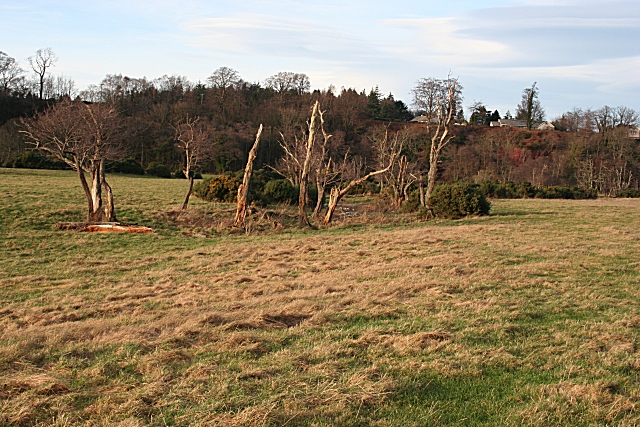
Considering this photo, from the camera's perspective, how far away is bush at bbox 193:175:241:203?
25797mm

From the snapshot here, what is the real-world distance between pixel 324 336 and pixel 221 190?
21098mm

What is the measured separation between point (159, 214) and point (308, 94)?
61.4 meters

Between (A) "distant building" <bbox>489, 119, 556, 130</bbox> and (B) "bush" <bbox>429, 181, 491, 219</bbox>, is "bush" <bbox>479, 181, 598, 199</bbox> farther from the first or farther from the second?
(A) "distant building" <bbox>489, 119, 556, 130</bbox>

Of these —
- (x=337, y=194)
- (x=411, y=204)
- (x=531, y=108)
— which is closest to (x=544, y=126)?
(x=531, y=108)

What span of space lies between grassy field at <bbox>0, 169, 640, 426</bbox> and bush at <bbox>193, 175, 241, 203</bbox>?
12.5 metres

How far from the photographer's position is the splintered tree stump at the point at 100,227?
52.3ft

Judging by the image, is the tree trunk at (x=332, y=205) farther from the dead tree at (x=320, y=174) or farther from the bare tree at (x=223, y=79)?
the bare tree at (x=223, y=79)

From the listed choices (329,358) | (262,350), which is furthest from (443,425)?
(262,350)

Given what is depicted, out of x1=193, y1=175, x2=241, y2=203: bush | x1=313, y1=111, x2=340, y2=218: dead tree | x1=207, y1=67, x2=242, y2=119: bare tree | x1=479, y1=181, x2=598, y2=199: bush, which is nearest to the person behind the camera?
x1=313, y1=111, x2=340, y2=218: dead tree

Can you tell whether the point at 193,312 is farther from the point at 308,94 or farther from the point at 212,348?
the point at 308,94

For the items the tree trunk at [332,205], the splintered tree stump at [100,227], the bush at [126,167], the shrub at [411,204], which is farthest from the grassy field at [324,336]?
the bush at [126,167]

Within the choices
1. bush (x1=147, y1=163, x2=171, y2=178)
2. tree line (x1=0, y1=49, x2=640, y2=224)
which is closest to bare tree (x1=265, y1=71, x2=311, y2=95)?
tree line (x1=0, y1=49, x2=640, y2=224)

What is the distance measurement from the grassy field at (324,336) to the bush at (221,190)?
41.0ft

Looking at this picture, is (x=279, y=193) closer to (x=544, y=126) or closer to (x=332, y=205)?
(x=332, y=205)
